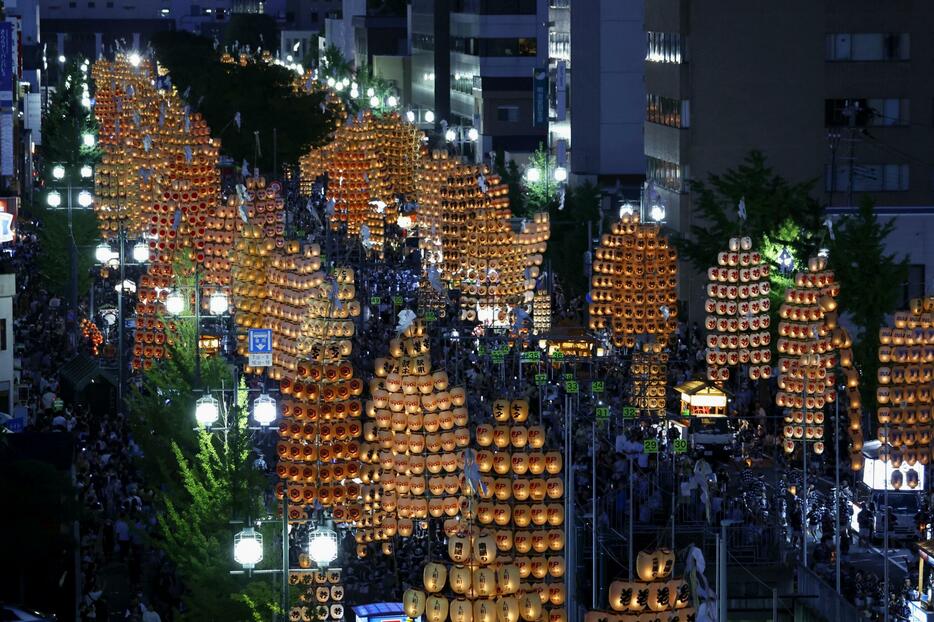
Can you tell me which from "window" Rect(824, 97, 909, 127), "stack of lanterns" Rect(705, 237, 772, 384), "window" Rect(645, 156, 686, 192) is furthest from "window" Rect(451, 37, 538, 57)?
"stack of lanterns" Rect(705, 237, 772, 384)

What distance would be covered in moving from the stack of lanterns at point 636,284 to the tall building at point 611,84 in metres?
42.8

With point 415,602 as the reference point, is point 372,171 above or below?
above

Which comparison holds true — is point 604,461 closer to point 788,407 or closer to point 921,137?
point 788,407

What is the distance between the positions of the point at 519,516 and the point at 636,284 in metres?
26.5

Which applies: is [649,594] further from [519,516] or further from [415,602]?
[519,516]

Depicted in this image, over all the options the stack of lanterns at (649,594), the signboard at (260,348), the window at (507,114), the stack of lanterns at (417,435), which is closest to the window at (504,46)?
the window at (507,114)

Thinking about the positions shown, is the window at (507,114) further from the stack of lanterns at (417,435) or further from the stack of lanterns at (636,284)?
the stack of lanterns at (417,435)

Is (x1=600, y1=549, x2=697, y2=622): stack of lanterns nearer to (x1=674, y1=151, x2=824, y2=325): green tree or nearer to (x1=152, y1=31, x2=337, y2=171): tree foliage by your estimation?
(x1=674, y1=151, x2=824, y2=325): green tree

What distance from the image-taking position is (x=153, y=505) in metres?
47.1

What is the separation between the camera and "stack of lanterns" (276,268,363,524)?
46.1 meters

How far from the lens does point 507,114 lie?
13488cm

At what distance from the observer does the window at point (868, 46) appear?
8500 centimetres

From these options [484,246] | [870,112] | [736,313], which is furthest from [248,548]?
[870,112]

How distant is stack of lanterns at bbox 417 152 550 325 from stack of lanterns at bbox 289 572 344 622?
35255 mm
